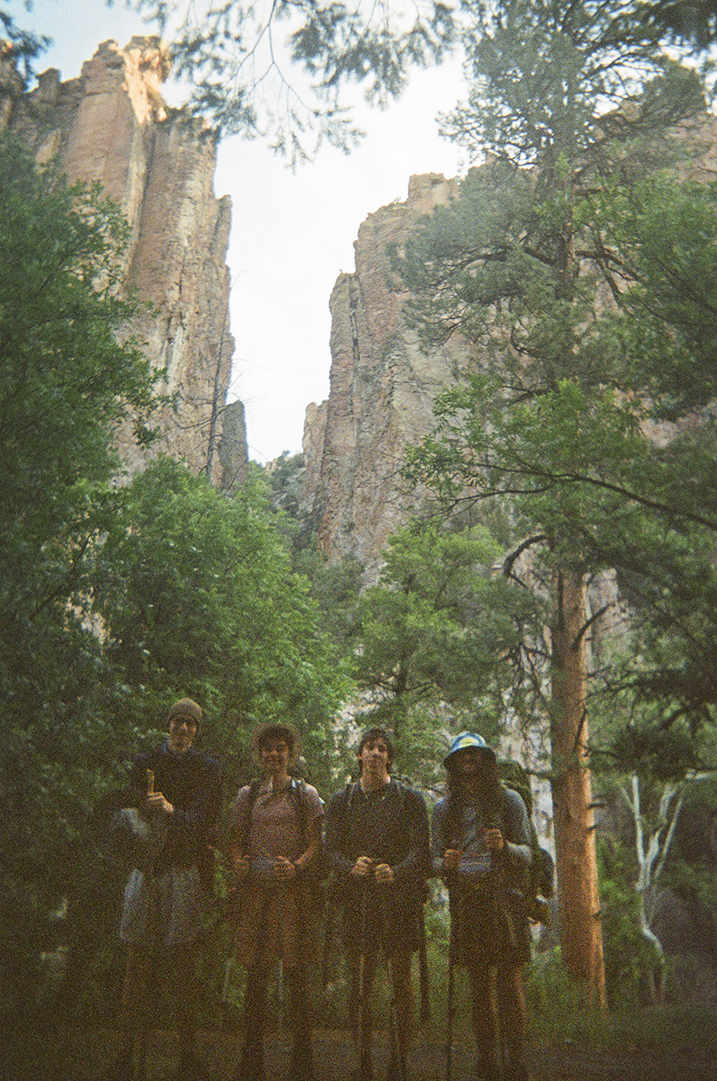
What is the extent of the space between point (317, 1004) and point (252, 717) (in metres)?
4.51

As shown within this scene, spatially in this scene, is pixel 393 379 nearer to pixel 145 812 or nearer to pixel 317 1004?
pixel 317 1004

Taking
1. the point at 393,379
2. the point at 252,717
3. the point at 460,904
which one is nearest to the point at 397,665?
the point at 252,717

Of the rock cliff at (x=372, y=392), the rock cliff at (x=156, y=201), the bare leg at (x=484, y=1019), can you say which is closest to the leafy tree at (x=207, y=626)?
the bare leg at (x=484, y=1019)

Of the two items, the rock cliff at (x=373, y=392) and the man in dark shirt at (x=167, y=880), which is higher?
the rock cliff at (x=373, y=392)

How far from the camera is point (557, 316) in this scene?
1080 cm

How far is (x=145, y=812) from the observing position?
409cm

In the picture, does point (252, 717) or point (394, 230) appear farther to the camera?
point (394, 230)

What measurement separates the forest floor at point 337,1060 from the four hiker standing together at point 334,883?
1.06ft

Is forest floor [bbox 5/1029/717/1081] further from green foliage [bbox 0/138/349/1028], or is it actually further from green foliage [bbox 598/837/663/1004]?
green foliage [bbox 598/837/663/1004]

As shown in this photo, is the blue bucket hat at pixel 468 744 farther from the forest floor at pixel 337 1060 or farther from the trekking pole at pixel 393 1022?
the forest floor at pixel 337 1060

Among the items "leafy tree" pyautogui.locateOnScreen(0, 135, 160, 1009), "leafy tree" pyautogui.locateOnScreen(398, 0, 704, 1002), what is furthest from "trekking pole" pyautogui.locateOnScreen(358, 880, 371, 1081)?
"leafy tree" pyautogui.locateOnScreen(398, 0, 704, 1002)

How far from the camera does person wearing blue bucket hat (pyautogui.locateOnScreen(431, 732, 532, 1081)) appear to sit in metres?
3.78

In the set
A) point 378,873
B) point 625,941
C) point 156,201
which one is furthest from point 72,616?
point 156,201

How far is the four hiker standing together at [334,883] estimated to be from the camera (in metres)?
3.85
